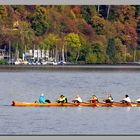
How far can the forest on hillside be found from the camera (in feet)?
492

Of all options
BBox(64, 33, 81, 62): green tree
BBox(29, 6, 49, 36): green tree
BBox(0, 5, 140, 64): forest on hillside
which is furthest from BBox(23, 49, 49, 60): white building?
BBox(64, 33, 81, 62): green tree

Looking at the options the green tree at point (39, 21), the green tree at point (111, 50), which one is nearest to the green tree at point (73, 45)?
the green tree at point (39, 21)

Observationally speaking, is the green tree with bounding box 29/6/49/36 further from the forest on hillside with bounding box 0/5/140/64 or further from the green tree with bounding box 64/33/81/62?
the green tree with bounding box 64/33/81/62

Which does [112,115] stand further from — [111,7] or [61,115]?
[111,7]

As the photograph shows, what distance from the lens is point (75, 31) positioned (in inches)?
6230

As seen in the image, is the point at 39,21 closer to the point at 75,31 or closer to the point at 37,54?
the point at 37,54

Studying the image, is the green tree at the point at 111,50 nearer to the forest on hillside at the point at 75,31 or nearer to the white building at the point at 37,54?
the forest on hillside at the point at 75,31

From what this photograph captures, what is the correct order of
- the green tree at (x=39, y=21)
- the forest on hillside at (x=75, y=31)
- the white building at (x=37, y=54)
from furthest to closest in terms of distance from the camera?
the green tree at (x=39, y=21)
the forest on hillside at (x=75, y=31)
the white building at (x=37, y=54)

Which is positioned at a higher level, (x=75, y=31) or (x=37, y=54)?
(x=75, y=31)

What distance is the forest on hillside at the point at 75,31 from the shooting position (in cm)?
15000

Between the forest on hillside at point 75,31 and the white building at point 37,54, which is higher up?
the forest on hillside at point 75,31

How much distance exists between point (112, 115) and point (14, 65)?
329 feet

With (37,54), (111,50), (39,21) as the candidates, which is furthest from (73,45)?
(111,50)

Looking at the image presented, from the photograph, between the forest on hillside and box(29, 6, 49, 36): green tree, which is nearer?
the forest on hillside
